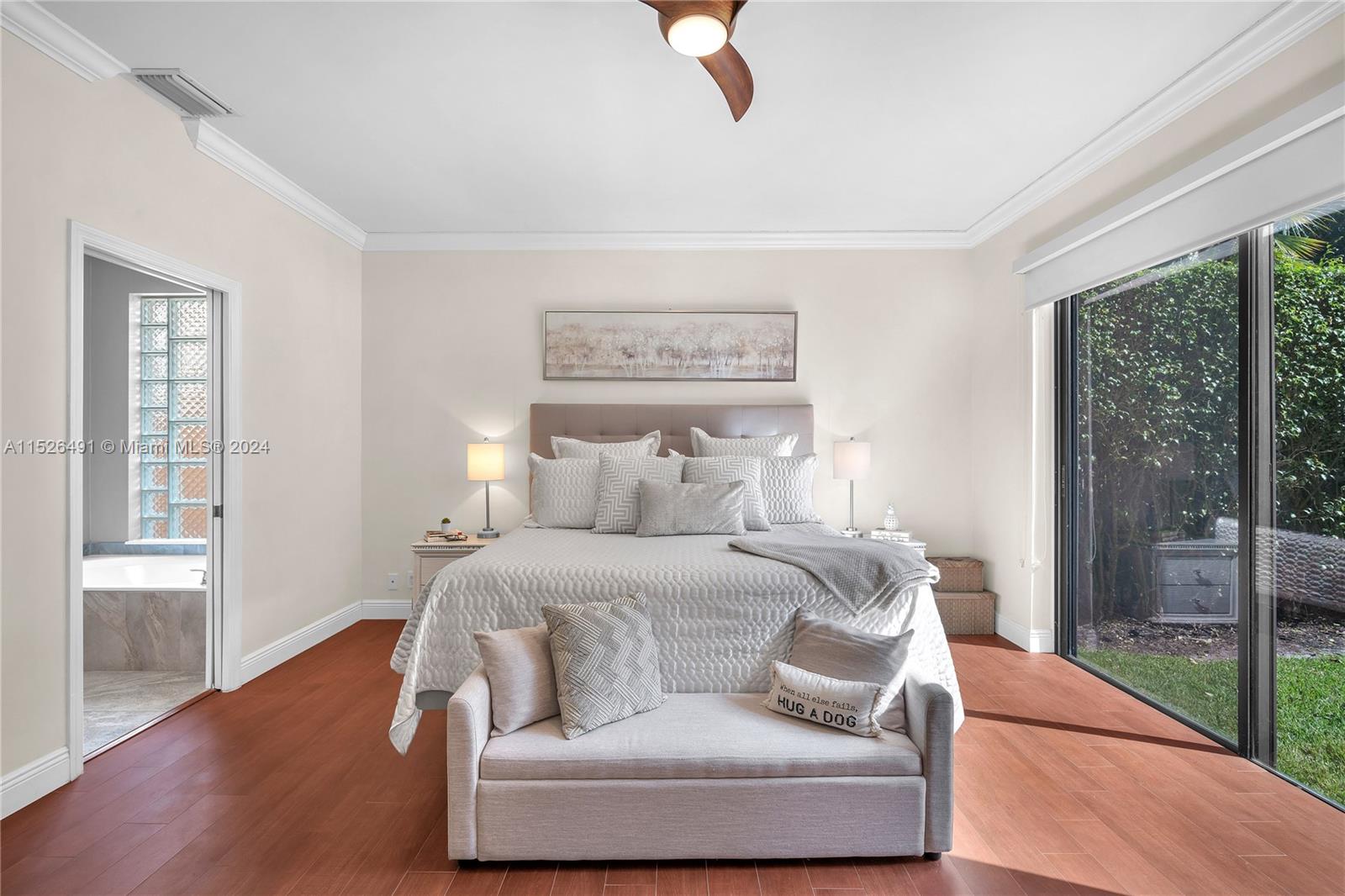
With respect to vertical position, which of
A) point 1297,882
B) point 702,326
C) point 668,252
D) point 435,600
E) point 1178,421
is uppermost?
point 668,252

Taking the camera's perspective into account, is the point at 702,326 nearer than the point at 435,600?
No

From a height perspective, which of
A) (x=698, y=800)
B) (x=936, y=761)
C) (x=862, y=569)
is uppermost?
(x=862, y=569)

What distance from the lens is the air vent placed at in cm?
270

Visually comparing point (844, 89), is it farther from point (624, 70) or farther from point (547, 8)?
point (547, 8)

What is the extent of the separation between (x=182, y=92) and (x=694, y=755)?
3.24 m

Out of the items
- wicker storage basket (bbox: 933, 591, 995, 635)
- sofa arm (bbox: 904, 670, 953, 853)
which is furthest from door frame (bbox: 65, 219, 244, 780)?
wicker storage basket (bbox: 933, 591, 995, 635)

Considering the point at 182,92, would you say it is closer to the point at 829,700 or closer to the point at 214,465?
the point at 214,465

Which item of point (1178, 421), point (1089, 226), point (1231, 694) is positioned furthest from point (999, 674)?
point (1089, 226)

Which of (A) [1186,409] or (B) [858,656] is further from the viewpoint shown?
(A) [1186,409]

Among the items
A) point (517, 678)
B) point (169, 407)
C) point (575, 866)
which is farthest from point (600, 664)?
point (169, 407)

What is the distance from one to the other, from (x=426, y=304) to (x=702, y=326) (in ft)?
6.38

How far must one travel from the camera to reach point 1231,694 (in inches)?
109

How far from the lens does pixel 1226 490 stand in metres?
2.80

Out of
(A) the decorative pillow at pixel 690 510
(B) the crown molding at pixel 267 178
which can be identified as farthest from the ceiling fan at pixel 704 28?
(B) the crown molding at pixel 267 178
